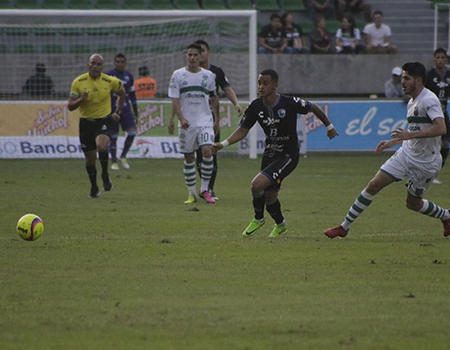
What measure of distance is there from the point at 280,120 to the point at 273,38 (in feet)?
58.1

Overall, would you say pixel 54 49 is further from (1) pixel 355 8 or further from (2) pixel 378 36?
(1) pixel 355 8

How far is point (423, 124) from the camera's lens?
10023 millimetres

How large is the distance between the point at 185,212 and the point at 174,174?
6.83 metres

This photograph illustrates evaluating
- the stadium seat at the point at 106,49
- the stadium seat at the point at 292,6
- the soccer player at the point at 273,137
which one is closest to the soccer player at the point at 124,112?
the stadium seat at the point at 106,49

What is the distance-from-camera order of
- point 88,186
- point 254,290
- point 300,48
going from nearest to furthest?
point 254,290 < point 88,186 < point 300,48

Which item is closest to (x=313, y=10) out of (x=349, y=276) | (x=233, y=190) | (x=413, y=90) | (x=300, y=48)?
(x=300, y=48)

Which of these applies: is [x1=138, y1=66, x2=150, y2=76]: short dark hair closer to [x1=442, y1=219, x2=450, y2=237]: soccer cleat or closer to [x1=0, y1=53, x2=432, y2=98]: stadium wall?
[x1=0, y1=53, x2=432, y2=98]: stadium wall

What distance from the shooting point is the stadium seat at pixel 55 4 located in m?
27.4

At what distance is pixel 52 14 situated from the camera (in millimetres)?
21453

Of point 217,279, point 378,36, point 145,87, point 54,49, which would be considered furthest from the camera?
point 378,36

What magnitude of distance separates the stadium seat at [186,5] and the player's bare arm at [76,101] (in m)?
14.0

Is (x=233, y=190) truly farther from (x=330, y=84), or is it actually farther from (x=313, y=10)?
(x=313, y=10)

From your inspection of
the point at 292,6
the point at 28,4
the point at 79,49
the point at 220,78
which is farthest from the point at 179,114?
the point at 292,6

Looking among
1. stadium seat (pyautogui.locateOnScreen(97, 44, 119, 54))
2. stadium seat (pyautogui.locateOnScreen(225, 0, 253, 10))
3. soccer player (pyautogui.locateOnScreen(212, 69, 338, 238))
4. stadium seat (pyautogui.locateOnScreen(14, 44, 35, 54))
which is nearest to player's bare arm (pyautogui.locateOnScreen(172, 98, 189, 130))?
soccer player (pyautogui.locateOnScreen(212, 69, 338, 238))
